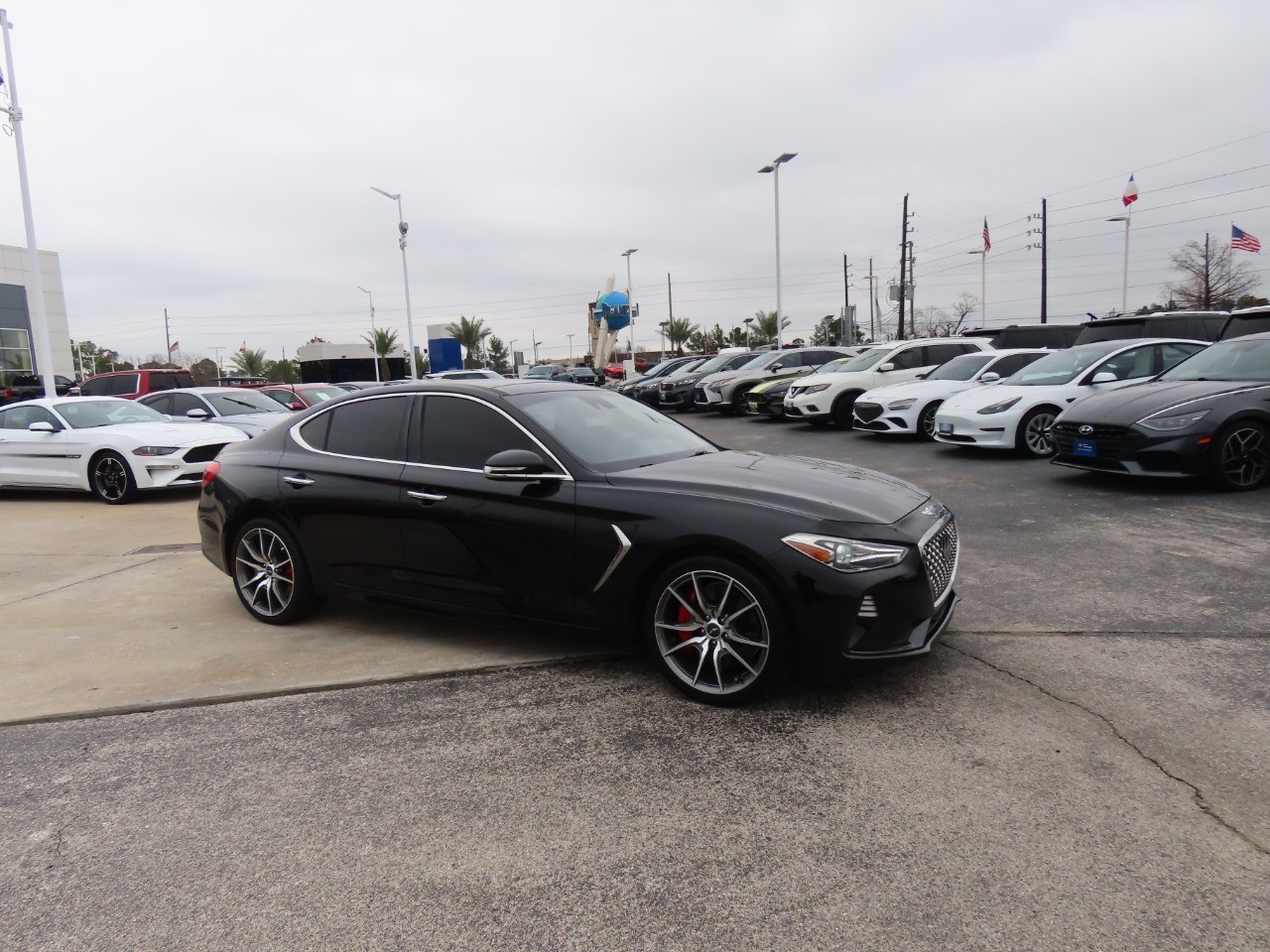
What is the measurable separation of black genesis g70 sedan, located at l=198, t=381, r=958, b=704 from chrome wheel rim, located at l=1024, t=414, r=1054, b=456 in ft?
25.4

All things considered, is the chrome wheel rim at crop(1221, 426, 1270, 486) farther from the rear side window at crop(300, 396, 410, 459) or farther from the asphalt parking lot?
the rear side window at crop(300, 396, 410, 459)

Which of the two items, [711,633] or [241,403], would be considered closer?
[711,633]

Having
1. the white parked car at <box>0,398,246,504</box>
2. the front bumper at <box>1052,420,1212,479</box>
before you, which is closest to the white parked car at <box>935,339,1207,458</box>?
the front bumper at <box>1052,420,1212,479</box>

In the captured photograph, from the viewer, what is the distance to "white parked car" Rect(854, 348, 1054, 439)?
14.3 meters

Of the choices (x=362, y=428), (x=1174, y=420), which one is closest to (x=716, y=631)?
(x=362, y=428)

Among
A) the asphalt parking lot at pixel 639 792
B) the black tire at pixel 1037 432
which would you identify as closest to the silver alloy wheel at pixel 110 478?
the asphalt parking lot at pixel 639 792

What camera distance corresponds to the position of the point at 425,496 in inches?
184

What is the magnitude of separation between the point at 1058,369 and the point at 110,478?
1268 cm

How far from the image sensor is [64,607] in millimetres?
6172

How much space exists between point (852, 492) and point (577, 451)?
140cm

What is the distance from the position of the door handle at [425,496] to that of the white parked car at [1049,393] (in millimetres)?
9097

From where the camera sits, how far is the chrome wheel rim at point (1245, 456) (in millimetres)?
8328

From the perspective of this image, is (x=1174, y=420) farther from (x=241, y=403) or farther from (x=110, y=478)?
(x=241, y=403)

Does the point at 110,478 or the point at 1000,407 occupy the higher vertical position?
the point at 1000,407
